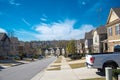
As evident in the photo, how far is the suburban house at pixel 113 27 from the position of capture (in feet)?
→ 121

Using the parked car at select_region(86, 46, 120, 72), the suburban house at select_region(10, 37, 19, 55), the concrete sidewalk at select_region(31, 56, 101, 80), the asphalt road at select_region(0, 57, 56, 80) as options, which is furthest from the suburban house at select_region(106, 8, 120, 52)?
the suburban house at select_region(10, 37, 19, 55)

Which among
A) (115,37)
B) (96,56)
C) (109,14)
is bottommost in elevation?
(96,56)

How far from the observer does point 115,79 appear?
13.9 m

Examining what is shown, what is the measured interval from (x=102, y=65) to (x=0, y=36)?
69.6 m

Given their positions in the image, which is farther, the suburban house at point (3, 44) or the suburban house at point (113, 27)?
the suburban house at point (3, 44)

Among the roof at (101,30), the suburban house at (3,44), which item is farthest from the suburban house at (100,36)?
the suburban house at (3,44)

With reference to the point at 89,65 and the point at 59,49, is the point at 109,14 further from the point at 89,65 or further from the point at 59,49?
the point at 59,49

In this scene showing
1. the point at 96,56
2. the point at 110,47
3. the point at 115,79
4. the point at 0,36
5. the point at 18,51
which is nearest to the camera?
the point at 115,79

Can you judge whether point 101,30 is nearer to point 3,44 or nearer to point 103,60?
point 3,44

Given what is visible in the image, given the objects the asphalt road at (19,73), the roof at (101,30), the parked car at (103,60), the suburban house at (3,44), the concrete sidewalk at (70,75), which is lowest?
the asphalt road at (19,73)

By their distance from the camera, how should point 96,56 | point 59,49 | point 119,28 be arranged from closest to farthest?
1. point 96,56
2. point 119,28
3. point 59,49

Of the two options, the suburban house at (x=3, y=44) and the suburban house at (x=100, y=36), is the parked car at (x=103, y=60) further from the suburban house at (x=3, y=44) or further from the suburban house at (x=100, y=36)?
the suburban house at (x=3, y=44)

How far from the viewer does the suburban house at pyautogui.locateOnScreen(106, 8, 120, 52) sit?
36.8m

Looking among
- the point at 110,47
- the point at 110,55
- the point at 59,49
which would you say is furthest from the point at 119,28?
the point at 59,49
